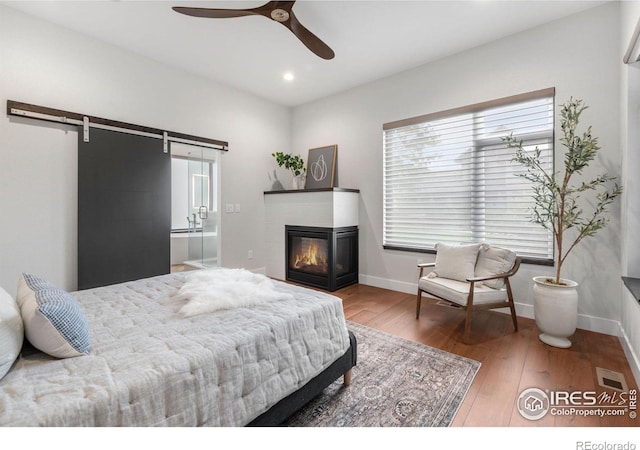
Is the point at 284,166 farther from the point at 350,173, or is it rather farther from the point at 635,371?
the point at 635,371

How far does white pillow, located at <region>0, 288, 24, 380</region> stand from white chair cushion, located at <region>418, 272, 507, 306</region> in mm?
2771

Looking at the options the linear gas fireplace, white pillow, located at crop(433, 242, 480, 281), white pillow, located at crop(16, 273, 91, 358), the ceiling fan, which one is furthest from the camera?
the linear gas fireplace

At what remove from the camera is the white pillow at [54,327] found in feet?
3.61

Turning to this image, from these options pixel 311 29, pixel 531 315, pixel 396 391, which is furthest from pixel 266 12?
pixel 531 315

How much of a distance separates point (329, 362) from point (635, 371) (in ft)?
6.68

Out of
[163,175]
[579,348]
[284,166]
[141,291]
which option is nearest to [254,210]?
[284,166]

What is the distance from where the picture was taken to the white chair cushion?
2576mm

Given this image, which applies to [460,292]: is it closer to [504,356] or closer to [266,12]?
[504,356]

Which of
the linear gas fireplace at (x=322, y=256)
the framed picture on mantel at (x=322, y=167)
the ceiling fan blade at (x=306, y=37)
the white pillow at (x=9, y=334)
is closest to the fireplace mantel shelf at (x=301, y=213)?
the linear gas fireplace at (x=322, y=256)

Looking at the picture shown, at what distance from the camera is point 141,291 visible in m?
1.97

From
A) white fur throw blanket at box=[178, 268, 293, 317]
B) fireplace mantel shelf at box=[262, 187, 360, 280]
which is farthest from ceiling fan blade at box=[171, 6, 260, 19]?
fireplace mantel shelf at box=[262, 187, 360, 280]

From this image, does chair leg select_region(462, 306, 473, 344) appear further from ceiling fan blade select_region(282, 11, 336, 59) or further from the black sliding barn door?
the black sliding barn door

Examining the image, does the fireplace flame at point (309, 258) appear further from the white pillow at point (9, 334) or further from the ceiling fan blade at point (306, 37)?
the white pillow at point (9, 334)

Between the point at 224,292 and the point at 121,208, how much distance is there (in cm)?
223
